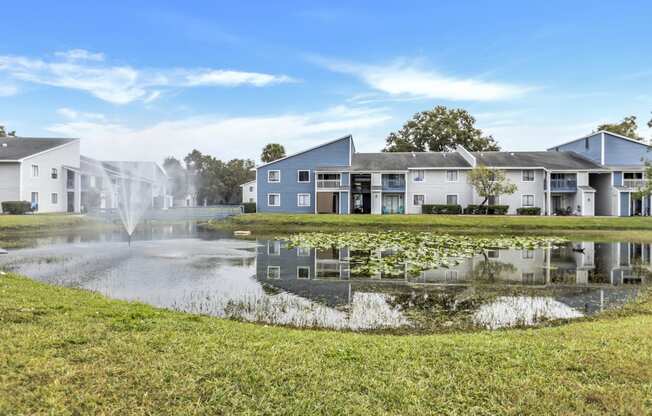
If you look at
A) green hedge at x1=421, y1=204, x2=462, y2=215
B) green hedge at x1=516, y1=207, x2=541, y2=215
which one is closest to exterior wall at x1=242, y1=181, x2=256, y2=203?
green hedge at x1=421, y1=204, x2=462, y2=215

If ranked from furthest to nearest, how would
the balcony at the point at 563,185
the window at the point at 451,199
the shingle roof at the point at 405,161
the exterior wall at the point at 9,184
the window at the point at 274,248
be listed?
the shingle roof at the point at 405,161, the window at the point at 451,199, the balcony at the point at 563,185, the exterior wall at the point at 9,184, the window at the point at 274,248

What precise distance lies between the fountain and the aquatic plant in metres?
40.9

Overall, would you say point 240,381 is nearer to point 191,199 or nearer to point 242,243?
point 242,243

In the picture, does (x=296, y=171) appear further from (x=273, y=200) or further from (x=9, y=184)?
(x=9, y=184)

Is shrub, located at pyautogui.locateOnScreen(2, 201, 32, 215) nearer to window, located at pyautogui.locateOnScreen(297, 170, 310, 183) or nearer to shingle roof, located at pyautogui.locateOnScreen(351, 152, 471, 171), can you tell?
window, located at pyautogui.locateOnScreen(297, 170, 310, 183)

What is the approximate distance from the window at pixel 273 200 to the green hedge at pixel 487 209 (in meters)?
20.5

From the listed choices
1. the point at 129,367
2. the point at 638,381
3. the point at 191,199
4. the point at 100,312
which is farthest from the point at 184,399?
the point at 191,199

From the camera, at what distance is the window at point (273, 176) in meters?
49.4

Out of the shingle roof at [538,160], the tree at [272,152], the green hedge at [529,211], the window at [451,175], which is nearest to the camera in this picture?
the green hedge at [529,211]

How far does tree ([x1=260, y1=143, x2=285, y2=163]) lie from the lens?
83.2 metres

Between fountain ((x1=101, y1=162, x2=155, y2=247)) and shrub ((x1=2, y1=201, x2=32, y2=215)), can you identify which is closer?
shrub ((x1=2, y1=201, x2=32, y2=215))

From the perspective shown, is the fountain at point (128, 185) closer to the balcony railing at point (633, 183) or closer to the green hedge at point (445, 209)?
the green hedge at point (445, 209)

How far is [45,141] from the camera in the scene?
5041cm

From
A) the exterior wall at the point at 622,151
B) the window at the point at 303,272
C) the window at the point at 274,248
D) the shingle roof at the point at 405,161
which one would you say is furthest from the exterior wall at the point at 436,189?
the window at the point at 303,272
